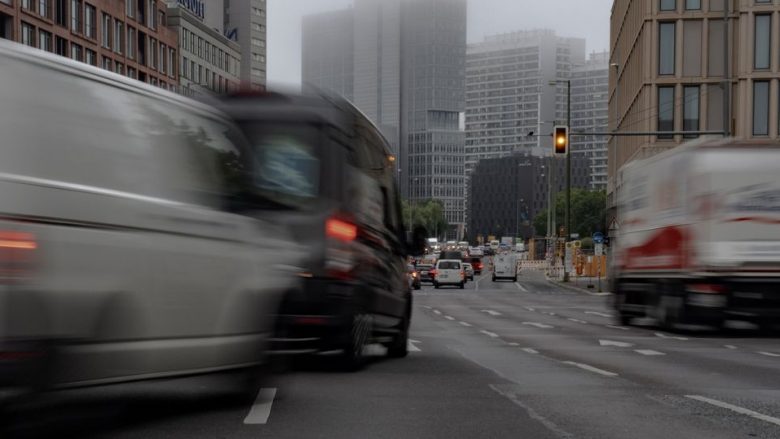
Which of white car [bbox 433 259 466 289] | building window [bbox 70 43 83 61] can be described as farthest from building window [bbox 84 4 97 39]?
white car [bbox 433 259 466 289]

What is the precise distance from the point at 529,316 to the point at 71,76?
79.9 ft

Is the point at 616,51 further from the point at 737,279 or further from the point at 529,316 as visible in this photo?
the point at 737,279

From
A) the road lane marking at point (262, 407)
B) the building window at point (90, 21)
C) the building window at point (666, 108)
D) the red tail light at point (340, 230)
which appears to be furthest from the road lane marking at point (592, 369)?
the building window at point (90, 21)

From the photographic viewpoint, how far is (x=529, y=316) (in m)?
30.0

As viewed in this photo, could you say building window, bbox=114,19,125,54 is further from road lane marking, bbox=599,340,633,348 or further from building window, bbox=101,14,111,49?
road lane marking, bbox=599,340,633,348

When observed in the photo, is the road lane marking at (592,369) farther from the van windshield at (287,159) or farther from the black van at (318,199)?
the van windshield at (287,159)

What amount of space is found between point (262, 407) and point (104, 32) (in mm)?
73322

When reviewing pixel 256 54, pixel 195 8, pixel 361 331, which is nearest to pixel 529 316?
pixel 361 331

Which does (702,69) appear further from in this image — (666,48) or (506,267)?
(506,267)

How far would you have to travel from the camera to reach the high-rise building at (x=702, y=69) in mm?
61438

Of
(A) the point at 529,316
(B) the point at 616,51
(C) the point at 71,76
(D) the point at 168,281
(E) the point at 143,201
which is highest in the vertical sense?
(B) the point at 616,51

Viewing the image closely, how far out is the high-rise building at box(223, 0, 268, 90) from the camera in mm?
144125

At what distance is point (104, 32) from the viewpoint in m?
78.8

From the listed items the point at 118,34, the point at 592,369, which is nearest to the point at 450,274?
the point at 118,34
